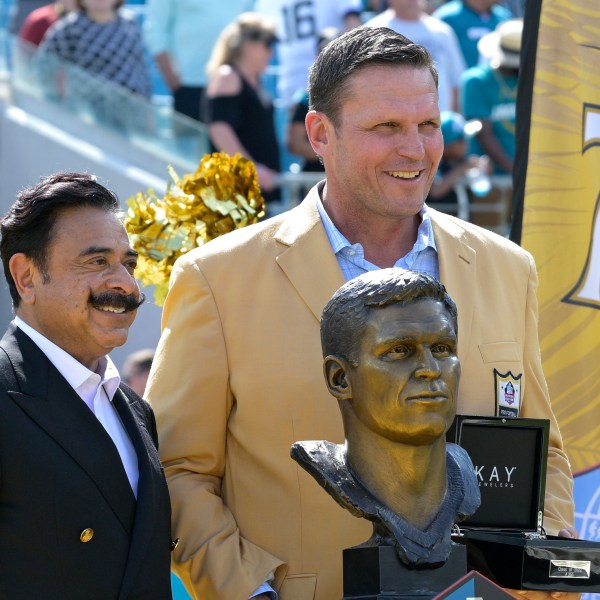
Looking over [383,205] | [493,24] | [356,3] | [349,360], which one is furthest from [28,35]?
[349,360]

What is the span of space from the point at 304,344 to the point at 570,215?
130 cm

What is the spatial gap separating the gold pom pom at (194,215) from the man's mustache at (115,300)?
1017 millimetres

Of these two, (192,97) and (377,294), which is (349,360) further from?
(192,97)

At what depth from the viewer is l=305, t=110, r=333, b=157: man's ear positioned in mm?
3506

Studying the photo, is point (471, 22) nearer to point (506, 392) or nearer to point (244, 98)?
point (244, 98)

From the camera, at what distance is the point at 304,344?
3.35 meters

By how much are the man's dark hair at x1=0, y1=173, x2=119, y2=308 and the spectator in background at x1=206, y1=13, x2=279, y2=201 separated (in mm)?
4291

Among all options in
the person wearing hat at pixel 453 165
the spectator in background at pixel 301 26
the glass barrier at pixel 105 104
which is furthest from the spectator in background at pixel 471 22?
→ the glass barrier at pixel 105 104

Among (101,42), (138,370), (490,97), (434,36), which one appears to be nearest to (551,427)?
(138,370)

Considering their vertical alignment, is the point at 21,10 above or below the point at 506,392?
above

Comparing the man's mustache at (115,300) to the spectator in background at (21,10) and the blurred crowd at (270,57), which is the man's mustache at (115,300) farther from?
the spectator in background at (21,10)

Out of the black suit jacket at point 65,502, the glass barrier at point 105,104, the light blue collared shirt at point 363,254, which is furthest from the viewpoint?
the glass barrier at point 105,104

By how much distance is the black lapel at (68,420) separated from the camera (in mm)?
2969

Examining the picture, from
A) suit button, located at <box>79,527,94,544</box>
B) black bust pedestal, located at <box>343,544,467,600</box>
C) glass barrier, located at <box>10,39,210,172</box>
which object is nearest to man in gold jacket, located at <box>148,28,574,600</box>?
suit button, located at <box>79,527,94,544</box>
